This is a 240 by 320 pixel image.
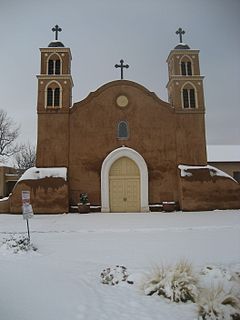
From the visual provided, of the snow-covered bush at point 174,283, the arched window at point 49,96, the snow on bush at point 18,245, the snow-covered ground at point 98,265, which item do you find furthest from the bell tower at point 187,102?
the snow-covered bush at point 174,283

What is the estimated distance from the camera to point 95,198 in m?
20.7

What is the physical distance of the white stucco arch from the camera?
2052 cm

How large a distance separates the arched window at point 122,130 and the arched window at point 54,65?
21.6 feet

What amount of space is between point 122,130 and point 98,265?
51.4 ft

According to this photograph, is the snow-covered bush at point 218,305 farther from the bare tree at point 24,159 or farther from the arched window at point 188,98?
the bare tree at point 24,159

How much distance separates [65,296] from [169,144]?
1772cm

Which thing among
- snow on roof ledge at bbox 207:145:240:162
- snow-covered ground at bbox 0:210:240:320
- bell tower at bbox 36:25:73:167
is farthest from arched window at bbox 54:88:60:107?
snow on roof ledge at bbox 207:145:240:162

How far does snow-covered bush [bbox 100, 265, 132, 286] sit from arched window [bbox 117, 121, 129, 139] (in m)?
16.0

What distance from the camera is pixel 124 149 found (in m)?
21.1

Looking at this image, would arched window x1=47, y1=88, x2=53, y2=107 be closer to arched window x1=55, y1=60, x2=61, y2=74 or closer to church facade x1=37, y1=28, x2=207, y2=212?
church facade x1=37, y1=28, x2=207, y2=212

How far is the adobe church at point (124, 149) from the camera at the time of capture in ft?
66.2

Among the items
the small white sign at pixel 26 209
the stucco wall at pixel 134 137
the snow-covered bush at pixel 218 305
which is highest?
the stucco wall at pixel 134 137

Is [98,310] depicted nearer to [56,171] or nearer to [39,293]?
[39,293]

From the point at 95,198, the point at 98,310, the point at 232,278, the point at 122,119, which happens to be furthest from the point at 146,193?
the point at 98,310
